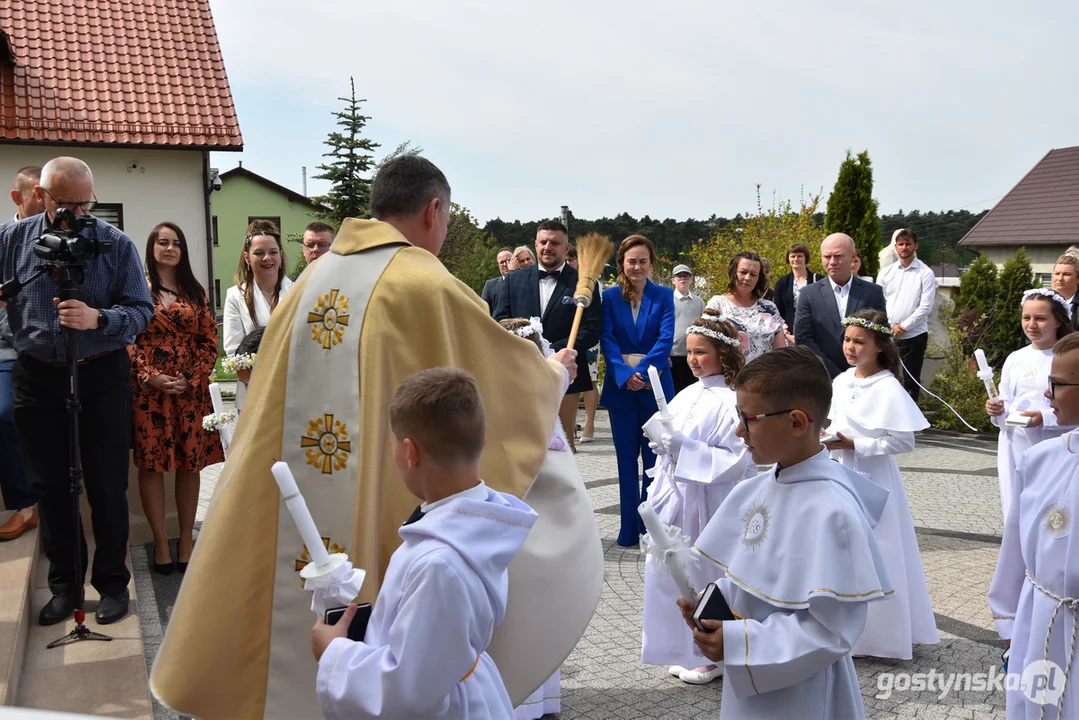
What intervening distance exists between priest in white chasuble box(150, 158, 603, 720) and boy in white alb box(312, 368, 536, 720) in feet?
2.59

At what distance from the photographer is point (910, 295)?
10.7m

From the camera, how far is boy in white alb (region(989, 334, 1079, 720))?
296 cm

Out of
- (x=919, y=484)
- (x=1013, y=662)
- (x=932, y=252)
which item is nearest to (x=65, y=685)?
(x=1013, y=662)

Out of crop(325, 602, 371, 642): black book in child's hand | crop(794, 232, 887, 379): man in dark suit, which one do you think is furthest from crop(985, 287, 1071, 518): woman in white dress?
crop(325, 602, 371, 642): black book in child's hand

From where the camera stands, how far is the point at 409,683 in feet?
6.07

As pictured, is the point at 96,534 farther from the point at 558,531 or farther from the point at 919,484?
the point at 919,484

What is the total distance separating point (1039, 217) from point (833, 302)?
34.4 m

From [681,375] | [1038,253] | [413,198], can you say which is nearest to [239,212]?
[1038,253]

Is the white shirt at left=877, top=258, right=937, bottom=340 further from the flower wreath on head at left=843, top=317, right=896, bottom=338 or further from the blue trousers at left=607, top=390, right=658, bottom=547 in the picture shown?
the flower wreath on head at left=843, top=317, right=896, bottom=338

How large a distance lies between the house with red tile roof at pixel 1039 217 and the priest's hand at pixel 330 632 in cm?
3575

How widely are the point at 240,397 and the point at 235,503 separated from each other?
2.34m

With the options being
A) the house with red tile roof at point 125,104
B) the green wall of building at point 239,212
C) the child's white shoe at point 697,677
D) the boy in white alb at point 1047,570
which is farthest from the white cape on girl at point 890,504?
the green wall of building at point 239,212

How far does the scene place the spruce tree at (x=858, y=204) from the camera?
16109mm

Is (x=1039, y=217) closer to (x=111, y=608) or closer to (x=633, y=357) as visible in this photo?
(x=633, y=357)
